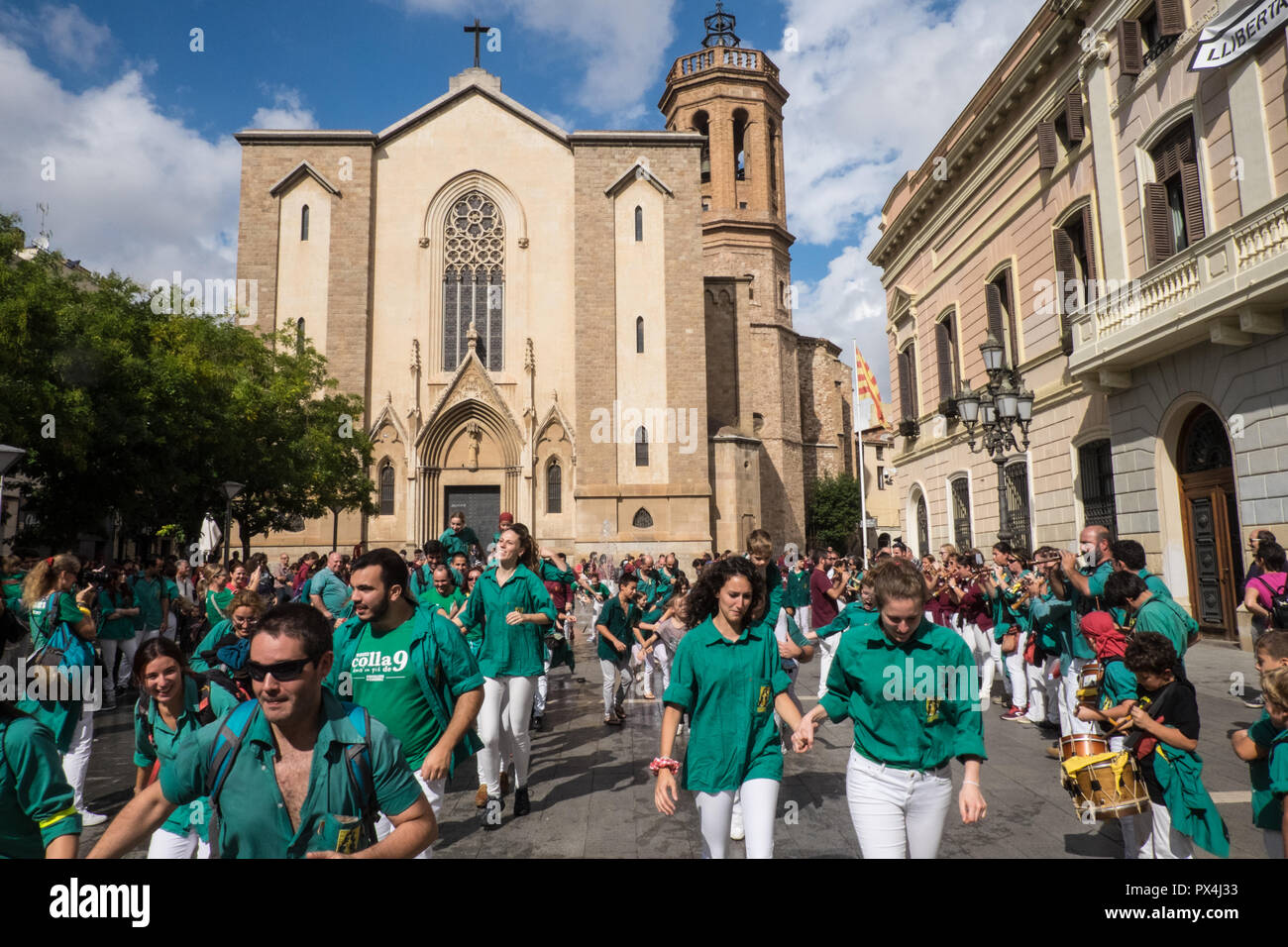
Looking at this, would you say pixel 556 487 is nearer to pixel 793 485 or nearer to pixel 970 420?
pixel 793 485

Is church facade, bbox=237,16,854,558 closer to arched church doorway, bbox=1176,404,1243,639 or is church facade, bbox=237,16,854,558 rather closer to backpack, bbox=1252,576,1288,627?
arched church doorway, bbox=1176,404,1243,639

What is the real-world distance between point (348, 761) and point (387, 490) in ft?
98.7

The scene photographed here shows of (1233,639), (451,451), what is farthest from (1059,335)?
(451,451)

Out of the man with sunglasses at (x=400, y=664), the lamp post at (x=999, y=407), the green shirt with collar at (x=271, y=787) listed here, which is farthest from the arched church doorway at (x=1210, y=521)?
the green shirt with collar at (x=271, y=787)

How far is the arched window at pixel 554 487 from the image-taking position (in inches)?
1244

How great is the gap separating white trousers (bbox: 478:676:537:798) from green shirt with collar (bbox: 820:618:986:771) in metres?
3.11

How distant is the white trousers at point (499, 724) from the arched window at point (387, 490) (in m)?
26.3

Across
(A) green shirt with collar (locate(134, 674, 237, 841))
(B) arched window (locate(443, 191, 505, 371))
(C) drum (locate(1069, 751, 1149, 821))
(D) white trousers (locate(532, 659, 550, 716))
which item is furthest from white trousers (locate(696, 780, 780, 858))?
(B) arched window (locate(443, 191, 505, 371))

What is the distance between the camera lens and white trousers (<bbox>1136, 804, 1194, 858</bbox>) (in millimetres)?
3875

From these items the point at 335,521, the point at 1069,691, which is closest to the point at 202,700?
the point at 1069,691

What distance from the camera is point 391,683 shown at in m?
3.83

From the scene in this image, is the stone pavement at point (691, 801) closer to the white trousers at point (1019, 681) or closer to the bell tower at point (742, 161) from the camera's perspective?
the white trousers at point (1019, 681)
